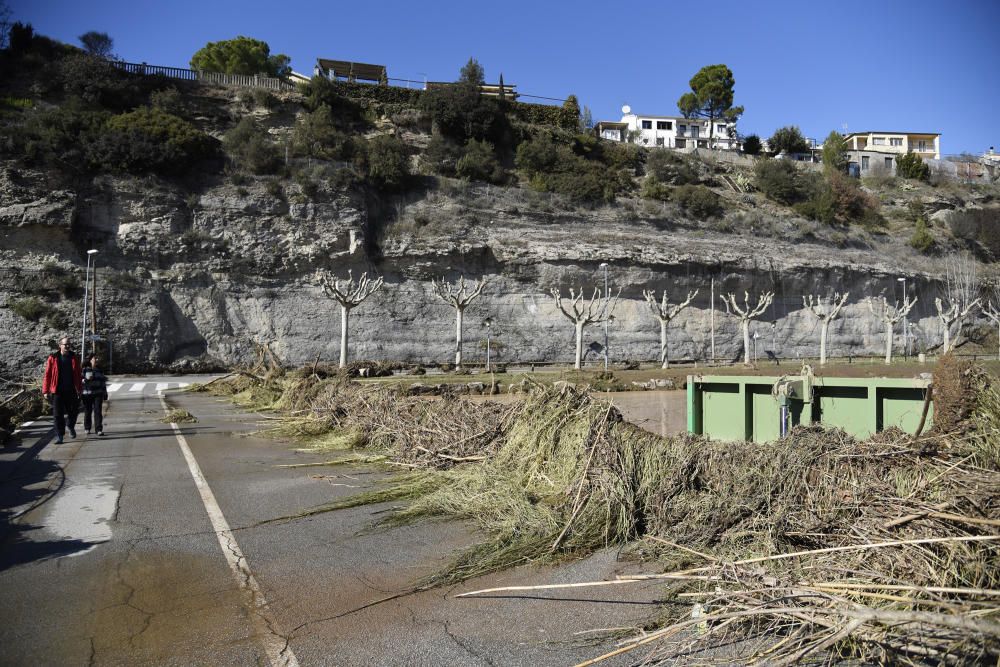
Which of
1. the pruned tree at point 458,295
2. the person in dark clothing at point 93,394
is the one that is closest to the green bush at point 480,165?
the pruned tree at point 458,295

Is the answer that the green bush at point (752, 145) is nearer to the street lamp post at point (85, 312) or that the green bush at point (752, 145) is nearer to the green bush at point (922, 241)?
the green bush at point (922, 241)

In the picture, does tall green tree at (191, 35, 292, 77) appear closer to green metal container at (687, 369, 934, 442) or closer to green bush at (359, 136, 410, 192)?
green bush at (359, 136, 410, 192)

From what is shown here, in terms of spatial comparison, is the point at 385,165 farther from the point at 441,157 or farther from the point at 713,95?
the point at 713,95

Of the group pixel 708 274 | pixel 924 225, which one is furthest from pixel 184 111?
→ pixel 924 225

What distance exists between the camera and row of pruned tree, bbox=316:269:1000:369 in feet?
135

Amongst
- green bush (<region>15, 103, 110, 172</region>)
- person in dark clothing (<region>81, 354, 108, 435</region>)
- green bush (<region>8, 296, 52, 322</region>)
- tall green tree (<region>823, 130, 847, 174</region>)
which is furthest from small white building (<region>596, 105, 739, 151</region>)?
person in dark clothing (<region>81, 354, 108, 435</region>)

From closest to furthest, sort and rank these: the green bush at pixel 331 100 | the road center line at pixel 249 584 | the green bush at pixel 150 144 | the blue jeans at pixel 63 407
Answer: the road center line at pixel 249 584
the blue jeans at pixel 63 407
the green bush at pixel 150 144
the green bush at pixel 331 100

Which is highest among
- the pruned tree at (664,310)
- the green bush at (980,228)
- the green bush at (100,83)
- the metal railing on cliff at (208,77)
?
the metal railing on cliff at (208,77)

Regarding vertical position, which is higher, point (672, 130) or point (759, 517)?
point (672, 130)

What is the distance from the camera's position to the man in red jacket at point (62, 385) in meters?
13.2

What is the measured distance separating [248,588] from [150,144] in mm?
A: 44583

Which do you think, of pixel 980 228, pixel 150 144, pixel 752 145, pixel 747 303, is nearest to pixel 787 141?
pixel 752 145

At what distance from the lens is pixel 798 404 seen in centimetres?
828

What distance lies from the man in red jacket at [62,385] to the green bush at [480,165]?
41035 mm
